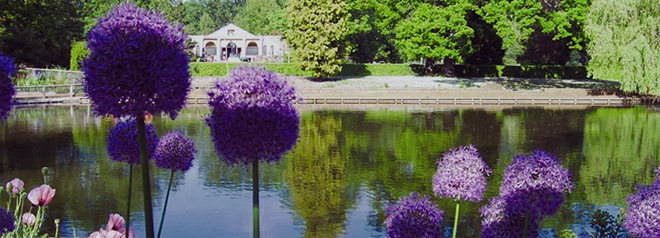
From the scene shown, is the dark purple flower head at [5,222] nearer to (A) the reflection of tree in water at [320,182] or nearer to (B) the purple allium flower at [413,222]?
(B) the purple allium flower at [413,222]

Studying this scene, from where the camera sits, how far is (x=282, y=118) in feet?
12.7

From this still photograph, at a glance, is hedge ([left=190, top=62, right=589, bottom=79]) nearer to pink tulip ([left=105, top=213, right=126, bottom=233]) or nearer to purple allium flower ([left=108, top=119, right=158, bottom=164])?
purple allium flower ([left=108, top=119, right=158, bottom=164])

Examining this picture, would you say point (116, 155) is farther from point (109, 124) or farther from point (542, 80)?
point (542, 80)

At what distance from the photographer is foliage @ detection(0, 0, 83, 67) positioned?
1487 inches

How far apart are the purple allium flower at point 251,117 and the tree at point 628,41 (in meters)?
30.7

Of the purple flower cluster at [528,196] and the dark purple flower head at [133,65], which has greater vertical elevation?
the dark purple flower head at [133,65]

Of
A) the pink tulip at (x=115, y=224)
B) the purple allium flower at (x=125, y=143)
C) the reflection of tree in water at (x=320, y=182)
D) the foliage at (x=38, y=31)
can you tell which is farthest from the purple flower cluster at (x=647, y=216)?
the foliage at (x=38, y=31)

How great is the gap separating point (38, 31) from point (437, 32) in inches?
948

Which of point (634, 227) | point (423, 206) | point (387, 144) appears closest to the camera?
point (634, 227)

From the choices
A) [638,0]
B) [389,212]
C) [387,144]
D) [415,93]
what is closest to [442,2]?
[415,93]

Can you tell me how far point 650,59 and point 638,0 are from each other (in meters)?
2.76

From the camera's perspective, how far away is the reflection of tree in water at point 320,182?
1255 cm

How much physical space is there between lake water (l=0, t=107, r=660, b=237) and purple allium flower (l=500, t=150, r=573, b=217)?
7144 millimetres

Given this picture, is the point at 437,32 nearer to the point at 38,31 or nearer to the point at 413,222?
the point at 38,31
